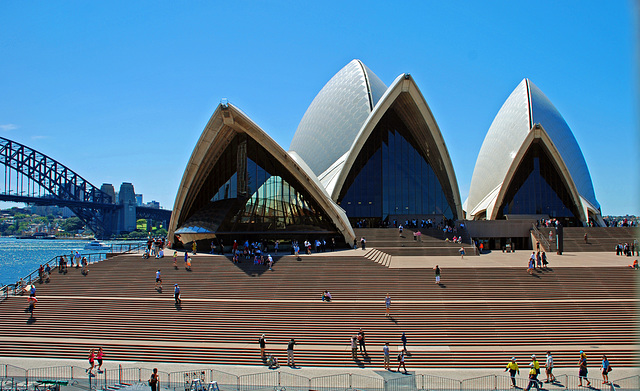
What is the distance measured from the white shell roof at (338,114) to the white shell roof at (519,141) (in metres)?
11.4

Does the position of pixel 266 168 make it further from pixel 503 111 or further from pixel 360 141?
pixel 503 111

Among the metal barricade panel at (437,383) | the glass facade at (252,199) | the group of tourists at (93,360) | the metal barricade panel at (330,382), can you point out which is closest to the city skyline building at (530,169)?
the glass facade at (252,199)

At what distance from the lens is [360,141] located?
112ft

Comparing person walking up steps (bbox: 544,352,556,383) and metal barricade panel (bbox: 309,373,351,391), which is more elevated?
person walking up steps (bbox: 544,352,556,383)

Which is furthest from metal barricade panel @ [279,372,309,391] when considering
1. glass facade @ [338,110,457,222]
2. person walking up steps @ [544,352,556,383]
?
glass facade @ [338,110,457,222]

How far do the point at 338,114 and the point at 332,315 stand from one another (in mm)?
26269

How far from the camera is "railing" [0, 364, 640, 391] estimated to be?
1243 cm

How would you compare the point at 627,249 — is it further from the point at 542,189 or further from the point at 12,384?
the point at 12,384

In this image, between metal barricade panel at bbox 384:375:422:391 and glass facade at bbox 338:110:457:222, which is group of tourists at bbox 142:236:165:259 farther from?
metal barricade panel at bbox 384:375:422:391

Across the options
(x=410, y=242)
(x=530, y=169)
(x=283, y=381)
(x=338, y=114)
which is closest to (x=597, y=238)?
(x=530, y=169)

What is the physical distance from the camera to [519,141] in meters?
42.6

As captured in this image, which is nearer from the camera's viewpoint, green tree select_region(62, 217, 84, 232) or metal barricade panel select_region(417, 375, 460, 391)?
metal barricade panel select_region(417, 375, 460, 391)

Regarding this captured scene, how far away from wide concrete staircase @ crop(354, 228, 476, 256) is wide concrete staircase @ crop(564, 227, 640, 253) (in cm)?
663

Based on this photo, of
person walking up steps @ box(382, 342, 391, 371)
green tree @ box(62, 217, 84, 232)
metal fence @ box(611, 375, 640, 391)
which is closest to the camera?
metal fence @ box(611, 375, 640, 391)
